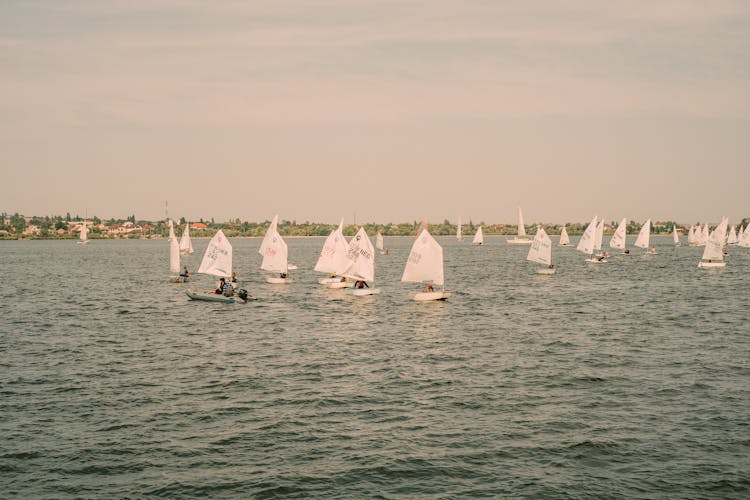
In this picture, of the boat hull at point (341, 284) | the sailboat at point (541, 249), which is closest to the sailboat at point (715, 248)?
the sailboat at point (541, 249)

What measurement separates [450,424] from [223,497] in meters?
11.2

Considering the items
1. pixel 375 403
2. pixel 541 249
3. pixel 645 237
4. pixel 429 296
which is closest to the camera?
pixel 375 403

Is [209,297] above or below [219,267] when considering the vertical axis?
below

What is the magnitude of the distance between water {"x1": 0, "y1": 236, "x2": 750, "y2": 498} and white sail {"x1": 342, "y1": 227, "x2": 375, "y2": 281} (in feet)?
30.0

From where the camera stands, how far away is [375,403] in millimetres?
33500

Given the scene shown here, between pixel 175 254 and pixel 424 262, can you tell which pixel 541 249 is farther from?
pixel 175 254

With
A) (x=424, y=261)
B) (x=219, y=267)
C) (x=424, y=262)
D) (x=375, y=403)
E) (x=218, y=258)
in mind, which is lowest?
(x=375, y=403)

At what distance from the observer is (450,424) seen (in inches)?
1182

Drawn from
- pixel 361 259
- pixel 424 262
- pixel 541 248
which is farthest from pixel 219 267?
pixel 541 248

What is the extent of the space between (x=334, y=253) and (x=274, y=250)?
8.18 meters

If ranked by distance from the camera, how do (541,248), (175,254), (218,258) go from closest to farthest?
(218,258) → (175,254) → (541,248)

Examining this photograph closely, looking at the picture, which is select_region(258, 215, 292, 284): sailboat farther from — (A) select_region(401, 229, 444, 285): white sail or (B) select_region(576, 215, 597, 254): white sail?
(B) select_region(576, 215, 597, 254): white sail

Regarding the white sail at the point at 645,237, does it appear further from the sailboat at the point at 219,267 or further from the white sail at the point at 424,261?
the sailboat at the point at 219,267

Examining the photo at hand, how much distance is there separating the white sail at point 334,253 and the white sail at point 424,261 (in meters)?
16.7
